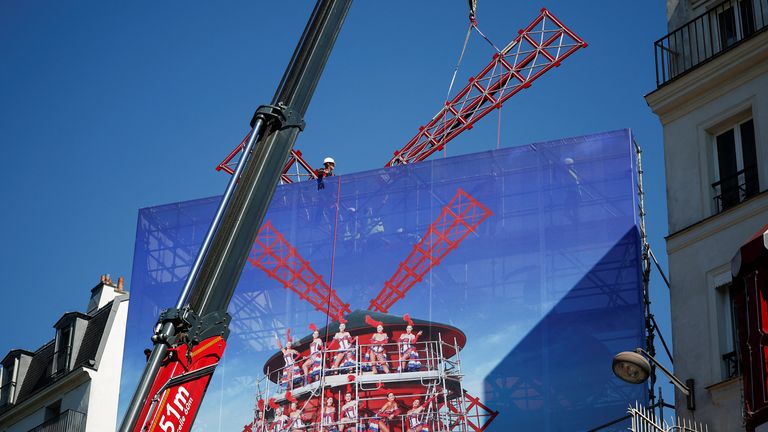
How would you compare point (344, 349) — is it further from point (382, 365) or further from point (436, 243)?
point (436, 243)

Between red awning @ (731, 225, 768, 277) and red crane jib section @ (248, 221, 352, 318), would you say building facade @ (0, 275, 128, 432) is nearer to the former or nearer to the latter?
red crane jib section @ (248, 221, 352, 318)

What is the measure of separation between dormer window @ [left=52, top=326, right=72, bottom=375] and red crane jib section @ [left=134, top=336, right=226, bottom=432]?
17015mm

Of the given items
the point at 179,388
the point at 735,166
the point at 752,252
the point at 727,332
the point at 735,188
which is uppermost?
the point at 735,166

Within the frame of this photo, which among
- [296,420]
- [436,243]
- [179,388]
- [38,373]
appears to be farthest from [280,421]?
[179,388]

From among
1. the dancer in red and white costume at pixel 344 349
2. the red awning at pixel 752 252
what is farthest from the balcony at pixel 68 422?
the red awning at pixel 752 252

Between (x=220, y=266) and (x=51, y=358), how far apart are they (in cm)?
1792

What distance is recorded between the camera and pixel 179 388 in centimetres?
1369

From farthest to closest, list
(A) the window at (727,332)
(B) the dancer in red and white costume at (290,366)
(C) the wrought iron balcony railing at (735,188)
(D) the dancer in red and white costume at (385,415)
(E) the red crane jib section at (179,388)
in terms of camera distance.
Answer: (B) the dancer in red and white costume at (290,366), (D) the dancer in red and white costume at (385,415), (C) the wrought iron balcony railing at (735,188), (A) the window at (727,332), (E) the red crane jib section at (179,388)

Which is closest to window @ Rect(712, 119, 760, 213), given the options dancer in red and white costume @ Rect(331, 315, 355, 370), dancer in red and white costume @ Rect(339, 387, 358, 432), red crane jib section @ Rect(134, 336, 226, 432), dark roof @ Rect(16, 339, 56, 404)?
red crane jib section @ Rect(134, 336, 226, 432)

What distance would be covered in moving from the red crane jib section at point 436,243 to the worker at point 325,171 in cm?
292

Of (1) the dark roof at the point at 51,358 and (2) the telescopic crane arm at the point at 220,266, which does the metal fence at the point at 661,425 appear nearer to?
(2) the telescopic crane arm at the point at 220,266

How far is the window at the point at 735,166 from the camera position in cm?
1945

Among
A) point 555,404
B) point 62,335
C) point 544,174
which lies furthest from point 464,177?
point 62,335

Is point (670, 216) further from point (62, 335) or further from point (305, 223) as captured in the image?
point (62, 335)
